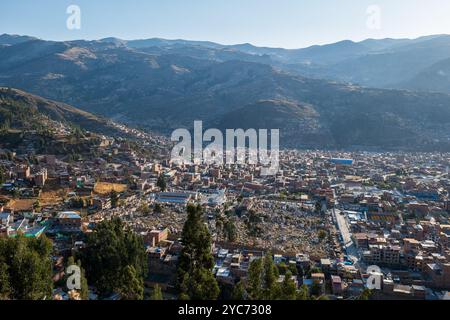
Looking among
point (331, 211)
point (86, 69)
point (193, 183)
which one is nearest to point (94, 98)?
point (86, 69)

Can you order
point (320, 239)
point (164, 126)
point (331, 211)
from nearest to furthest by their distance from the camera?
point (320, 239), point (331, 211), point (164, 126)

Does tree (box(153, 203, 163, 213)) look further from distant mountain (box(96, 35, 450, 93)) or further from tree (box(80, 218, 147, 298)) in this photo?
distant mountain (box(96, 35, 450, 93))

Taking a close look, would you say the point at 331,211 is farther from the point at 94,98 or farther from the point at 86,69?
the point at 86,69

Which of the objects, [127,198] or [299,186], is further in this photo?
[299,186]

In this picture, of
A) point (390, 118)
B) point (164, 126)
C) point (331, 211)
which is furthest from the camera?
point (164, 126)

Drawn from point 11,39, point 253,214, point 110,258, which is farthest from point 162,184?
point 11,39

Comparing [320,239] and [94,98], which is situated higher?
[94,98]
